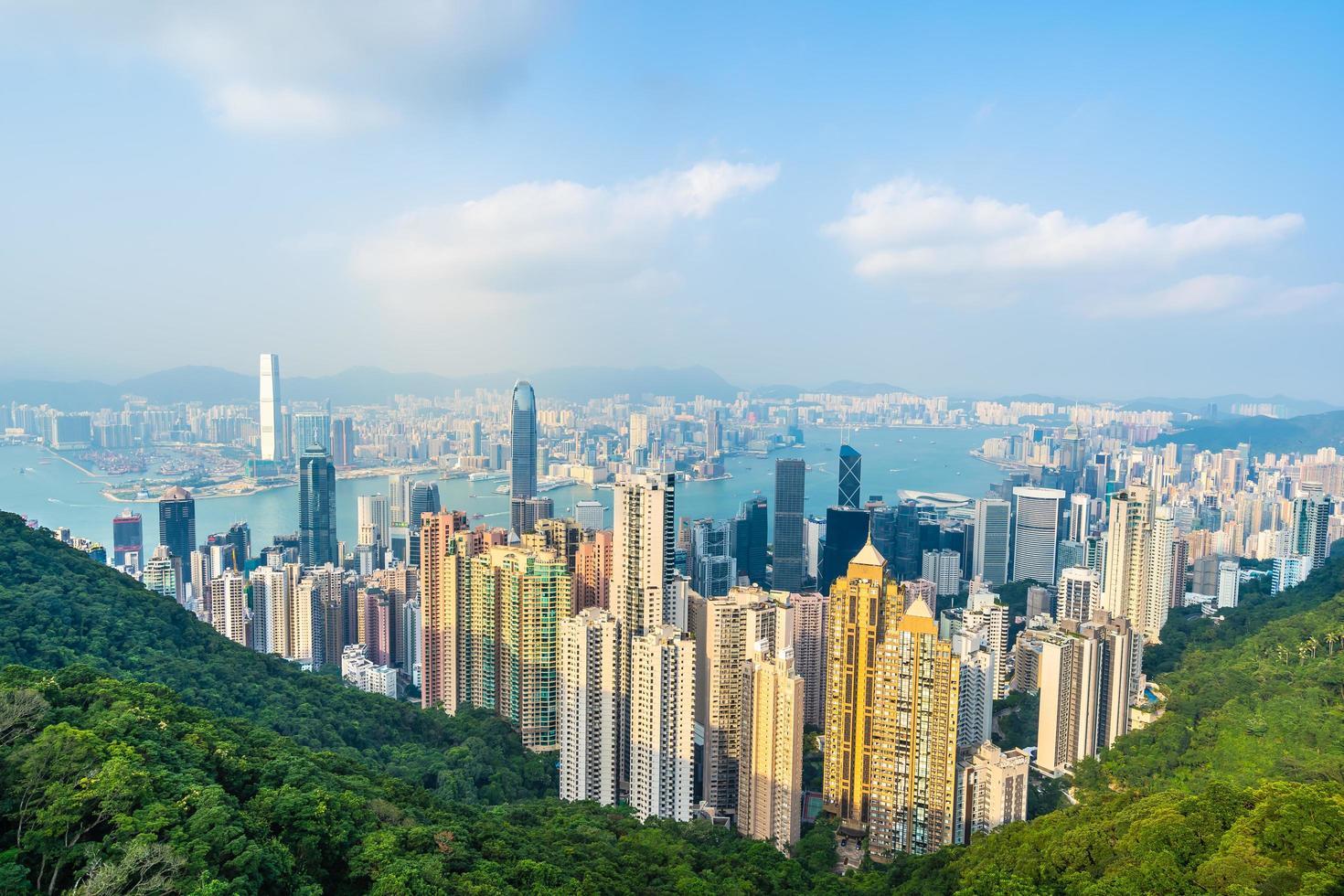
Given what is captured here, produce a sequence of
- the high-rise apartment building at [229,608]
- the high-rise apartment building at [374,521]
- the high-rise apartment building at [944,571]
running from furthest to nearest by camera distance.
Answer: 1. the high-rise apartment building at [374,521]
2. the high-rise apartment building at [944,571]
3. the high-rise apartment building at [229,608]

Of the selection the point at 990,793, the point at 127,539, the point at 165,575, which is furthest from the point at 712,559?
the point at 127,539

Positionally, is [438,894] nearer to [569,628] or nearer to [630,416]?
[569,628]

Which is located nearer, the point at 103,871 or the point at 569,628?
the point at 103,871

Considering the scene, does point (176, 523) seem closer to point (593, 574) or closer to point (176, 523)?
point (176, 523)

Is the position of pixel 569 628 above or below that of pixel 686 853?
above

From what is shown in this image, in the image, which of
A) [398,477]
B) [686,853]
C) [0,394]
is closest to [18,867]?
[686,853]

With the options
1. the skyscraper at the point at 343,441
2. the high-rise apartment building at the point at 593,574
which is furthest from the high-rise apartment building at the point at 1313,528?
the skyscraper at the point at 343,441

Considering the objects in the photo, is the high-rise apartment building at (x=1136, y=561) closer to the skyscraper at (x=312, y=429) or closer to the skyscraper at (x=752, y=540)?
the skyscraper at (x=752, y=540)
